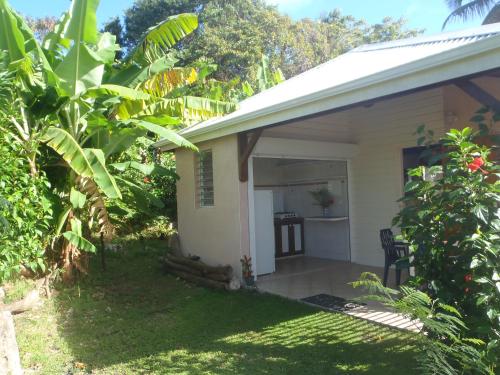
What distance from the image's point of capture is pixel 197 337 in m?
5.02

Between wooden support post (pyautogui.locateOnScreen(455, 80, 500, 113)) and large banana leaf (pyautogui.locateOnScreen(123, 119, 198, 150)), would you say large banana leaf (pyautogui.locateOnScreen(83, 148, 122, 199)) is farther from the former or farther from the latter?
wooden support post (pyautogui.locateOnScreen(455, 80, 500, 113))

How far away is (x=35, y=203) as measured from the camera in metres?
5.37

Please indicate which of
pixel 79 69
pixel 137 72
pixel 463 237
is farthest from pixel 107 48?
pixel 463 237

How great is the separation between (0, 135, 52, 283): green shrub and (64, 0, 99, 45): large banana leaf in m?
1.75

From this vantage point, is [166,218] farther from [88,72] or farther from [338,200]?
[88,72]

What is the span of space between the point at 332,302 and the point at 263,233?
2310 mm

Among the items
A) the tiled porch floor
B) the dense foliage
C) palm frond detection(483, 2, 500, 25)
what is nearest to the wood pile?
the tiled porch floor

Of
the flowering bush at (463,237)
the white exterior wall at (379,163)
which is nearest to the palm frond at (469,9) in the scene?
the white exterior wall at (379,163)

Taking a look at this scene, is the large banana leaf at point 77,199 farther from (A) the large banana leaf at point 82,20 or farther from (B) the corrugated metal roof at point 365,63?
(B) the corrugated metal roof at point 365,63

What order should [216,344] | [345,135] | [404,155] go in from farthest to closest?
[345,135] → [404,155] → [216,344]

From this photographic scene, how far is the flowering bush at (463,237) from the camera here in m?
2.88

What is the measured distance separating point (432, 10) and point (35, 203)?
26567 millimetres

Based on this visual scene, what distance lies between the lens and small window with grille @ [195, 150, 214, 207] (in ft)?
27.8

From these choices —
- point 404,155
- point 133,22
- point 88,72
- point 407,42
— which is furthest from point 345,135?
point 133,22
